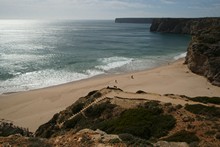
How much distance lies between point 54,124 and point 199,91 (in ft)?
70.6

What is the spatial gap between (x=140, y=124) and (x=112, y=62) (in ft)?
139

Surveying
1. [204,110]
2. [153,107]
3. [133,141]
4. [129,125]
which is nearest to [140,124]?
[129,125]

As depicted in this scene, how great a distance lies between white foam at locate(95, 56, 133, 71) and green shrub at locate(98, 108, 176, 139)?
34.2m

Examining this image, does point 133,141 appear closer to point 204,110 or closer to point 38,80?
point 204,110

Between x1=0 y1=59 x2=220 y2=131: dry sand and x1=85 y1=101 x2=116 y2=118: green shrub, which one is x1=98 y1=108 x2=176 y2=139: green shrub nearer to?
x1=85 y1=101 x2=116 y2=118: green shrub

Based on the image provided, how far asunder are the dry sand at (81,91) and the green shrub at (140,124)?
37.8ft

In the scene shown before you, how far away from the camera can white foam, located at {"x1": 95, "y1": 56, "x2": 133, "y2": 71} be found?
5272cm

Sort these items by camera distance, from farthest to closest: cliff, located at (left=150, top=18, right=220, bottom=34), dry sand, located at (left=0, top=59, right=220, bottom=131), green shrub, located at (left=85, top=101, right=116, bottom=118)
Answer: cliff, located at (left=150, top=18, right=220, bottom=34), dry sand, located at (left=0, top=59, right=220, bottom=131), green shrub, located at (left=85, top=101, right=116, bottom=118)

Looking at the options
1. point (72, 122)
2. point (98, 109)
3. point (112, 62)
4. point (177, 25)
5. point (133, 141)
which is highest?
point (177, 25)

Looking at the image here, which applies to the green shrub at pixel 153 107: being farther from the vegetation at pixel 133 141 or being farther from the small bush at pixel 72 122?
the vegetation at pixel 133 141

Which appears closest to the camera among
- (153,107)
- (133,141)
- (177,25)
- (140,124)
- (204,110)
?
(133,141)

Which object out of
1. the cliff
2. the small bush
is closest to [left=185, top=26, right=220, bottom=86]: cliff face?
the small bush

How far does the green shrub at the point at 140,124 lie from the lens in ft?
47.9

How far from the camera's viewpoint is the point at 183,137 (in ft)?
43.0
